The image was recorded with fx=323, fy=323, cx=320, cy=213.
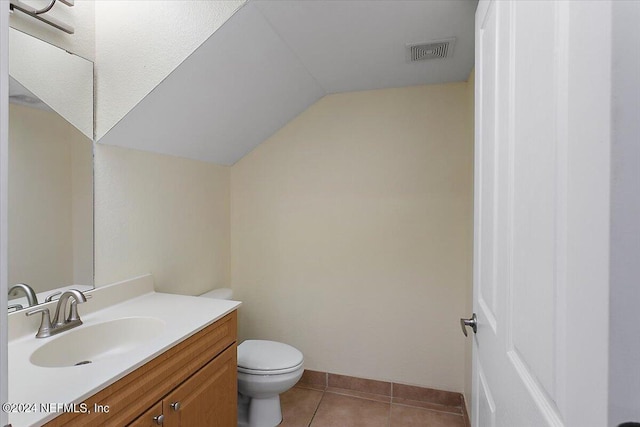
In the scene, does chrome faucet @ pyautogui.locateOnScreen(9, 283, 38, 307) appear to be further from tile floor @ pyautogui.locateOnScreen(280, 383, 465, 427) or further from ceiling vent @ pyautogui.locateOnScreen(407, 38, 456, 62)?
ceiling vent @ pyautogui.locateOnScreen(407, 38, 456, 62)

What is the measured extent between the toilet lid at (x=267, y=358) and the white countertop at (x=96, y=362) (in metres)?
0.50

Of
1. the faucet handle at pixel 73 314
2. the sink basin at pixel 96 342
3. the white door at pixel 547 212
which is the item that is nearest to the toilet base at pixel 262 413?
the sink basin at pixel 96 342

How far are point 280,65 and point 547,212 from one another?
1613 millimetres

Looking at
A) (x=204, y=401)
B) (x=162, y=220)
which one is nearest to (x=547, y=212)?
(x=204, y=401)

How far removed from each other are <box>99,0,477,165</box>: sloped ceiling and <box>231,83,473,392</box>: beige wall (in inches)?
11.2

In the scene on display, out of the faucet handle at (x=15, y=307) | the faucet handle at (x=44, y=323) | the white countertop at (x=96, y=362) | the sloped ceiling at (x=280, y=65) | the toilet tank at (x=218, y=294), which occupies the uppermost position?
the sloped ceiling at (x=280, y=65)

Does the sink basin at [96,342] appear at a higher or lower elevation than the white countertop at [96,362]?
lower

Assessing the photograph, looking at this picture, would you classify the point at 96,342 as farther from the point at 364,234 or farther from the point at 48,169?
the point at 364,234

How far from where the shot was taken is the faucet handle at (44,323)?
122 cm

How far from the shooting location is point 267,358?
1.95m

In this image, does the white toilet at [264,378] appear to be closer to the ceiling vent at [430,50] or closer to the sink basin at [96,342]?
the sink basin at [96,342]

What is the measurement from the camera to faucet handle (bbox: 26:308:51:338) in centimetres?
122

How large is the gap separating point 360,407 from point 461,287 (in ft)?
3.48

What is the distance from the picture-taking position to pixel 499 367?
2.77 ft
